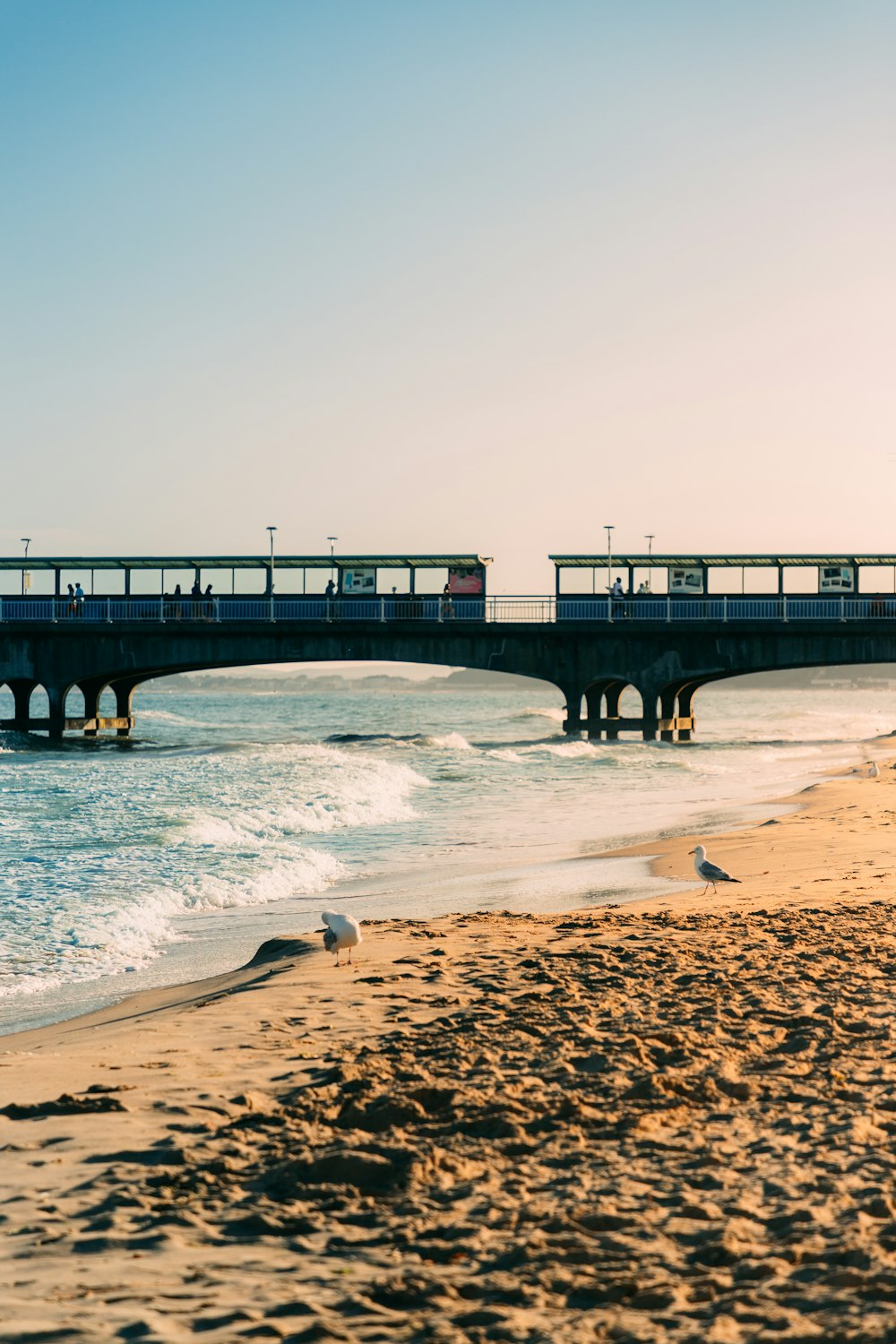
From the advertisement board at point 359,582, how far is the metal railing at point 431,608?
784 mm

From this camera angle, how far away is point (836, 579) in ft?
172

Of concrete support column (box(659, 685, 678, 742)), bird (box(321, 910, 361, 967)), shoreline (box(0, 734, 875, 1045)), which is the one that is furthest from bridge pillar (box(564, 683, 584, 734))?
bird (box(321, 910, 361, 967))

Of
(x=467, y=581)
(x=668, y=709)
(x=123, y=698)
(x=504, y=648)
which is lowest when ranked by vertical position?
(x=668, y=709)

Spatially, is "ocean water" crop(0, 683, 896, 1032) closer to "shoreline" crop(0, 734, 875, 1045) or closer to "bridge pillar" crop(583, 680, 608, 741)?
"shoreline" crop(0, 734, 875, 1045)

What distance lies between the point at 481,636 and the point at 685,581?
927 centimetres

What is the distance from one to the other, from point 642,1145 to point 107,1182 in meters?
2.57

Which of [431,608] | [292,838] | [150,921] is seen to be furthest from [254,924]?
[431,608]

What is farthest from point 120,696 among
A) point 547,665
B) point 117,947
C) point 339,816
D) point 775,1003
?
point 775,1003

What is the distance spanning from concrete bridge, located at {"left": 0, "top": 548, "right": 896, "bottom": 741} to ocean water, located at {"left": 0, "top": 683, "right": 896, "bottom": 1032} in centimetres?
336

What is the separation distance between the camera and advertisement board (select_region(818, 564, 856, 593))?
5215 centimetres

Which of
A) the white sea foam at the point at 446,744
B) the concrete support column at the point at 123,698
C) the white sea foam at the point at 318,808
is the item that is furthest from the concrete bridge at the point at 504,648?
the white sea foam at the point at 318,808

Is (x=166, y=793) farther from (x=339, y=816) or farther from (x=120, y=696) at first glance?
(x=120, y=696)

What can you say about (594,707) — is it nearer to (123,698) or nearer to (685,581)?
(685,581)

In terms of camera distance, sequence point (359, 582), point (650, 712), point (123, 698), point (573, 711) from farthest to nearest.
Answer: point (123, 698), point (359, 582), point (573, 711), point (650, 712)
